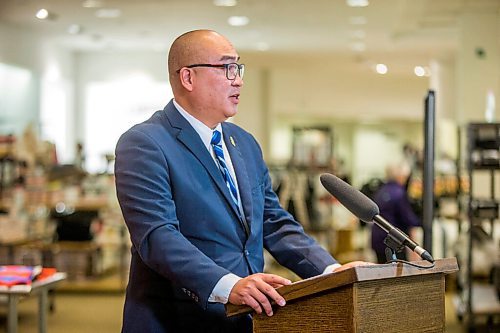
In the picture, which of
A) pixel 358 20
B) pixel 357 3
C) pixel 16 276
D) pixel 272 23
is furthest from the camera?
pixel 272 23

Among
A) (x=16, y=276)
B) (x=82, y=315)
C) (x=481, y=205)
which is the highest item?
(x=481, y=205)

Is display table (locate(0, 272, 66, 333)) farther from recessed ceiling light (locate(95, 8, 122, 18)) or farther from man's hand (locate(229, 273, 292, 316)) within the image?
recessed ceiling light (locate(95, 8, 122, 18))

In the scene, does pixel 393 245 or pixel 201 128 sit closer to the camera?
pixel 393 245

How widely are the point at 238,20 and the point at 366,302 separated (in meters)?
11.0

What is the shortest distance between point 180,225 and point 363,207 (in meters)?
0.48

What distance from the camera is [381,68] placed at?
1897cm

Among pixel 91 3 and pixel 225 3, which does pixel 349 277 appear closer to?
pixel 225 3

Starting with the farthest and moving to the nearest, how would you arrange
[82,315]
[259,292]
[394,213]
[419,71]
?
[419,71] < [394,213] < [82,315] < [259,292]

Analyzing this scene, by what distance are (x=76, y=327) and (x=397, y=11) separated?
250 inches

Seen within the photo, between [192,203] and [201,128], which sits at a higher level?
[201,128]

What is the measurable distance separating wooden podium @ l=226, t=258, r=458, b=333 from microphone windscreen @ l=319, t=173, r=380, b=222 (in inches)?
6.1

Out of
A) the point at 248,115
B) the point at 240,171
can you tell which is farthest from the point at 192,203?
the point at 248,115

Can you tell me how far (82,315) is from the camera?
830 cm

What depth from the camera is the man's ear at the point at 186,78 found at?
2250 mm
